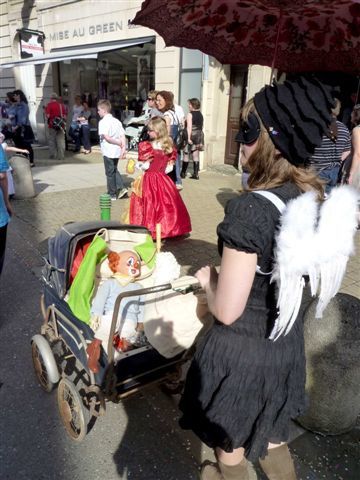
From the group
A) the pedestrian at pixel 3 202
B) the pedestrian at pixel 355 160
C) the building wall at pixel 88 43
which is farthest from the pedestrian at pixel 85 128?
the pedestrian at pixel 355 160

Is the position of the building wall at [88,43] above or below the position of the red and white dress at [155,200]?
above

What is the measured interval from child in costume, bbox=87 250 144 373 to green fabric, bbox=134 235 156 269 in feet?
0.43

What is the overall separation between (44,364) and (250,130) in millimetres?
2131

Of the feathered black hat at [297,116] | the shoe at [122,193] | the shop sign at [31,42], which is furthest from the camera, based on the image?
the shop sign at [31,42]

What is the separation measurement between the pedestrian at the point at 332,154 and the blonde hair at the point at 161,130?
2.42 m

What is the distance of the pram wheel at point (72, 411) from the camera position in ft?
7.64

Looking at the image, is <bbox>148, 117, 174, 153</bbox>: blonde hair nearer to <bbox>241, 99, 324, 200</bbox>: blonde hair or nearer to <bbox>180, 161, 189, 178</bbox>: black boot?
<bbox>241, 99, 324, 200</bbox>: blonde hair

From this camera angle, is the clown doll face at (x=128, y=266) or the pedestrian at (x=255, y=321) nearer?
the pedestrian at (x=255, y=321)

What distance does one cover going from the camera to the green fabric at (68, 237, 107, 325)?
2.42 m

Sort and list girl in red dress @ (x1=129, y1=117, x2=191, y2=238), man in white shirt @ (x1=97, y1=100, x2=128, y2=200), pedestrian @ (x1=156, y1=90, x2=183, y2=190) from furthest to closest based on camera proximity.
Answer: man in white shirt @ (x1=97, y1=100, x2=128, y2=200), pedestrian @ (x1=156, y1=90, x2=183, y2=190), girl in red dress @ (x1=129, y1=117, x2=191, y2=238)

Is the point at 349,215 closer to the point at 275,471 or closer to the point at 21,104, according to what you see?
the point at 275,471

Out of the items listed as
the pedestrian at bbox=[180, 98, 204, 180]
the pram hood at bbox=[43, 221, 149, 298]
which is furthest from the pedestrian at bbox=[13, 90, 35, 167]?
the pram hood at bbox=[43, 221, 149, 298]

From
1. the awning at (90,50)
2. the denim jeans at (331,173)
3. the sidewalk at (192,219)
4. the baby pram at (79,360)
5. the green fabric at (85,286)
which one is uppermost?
the awning at (90,50)

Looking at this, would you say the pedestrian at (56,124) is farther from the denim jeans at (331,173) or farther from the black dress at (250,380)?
the black dress at (250,380)
